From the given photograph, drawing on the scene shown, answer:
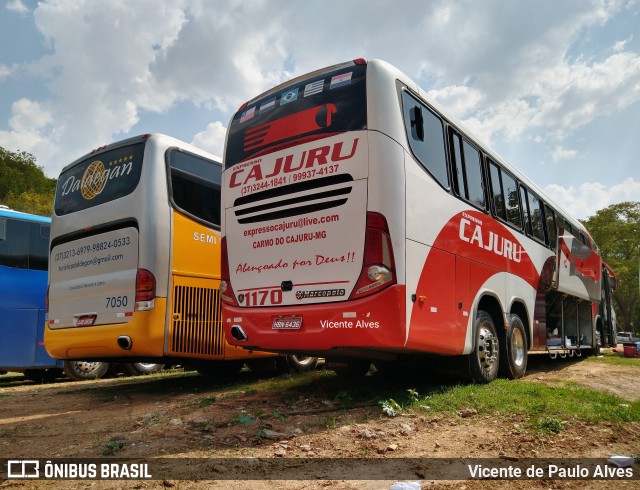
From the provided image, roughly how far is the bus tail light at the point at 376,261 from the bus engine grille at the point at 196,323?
3095mm

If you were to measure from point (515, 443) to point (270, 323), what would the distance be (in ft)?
8.70

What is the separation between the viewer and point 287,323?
17.9ft

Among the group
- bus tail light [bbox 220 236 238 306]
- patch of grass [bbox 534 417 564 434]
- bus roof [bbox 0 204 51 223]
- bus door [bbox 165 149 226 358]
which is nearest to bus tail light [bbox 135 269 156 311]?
bus door [bbox 165 149 226 358]

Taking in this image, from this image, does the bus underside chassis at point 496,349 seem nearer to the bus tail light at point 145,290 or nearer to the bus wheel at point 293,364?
the bus wheel at point 293,364

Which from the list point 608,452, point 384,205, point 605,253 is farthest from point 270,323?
point 605,253

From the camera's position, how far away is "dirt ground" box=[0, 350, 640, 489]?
3520 millimetres

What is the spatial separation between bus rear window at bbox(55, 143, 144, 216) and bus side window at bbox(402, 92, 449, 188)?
12.6ft

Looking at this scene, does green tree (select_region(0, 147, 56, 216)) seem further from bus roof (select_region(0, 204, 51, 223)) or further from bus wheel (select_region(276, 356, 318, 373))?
bus wheel (select_region(276, 356, 318, 373))

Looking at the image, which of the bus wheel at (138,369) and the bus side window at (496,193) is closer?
the bus side window at (496,193)

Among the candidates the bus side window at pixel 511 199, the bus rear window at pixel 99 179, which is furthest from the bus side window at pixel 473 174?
the bus rear window at pixel 99 179

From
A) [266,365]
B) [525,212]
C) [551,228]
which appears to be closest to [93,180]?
[266,365]

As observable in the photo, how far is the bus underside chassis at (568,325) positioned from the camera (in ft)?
35.2

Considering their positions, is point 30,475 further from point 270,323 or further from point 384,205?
point 384,205

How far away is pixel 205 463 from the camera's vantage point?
381cm
